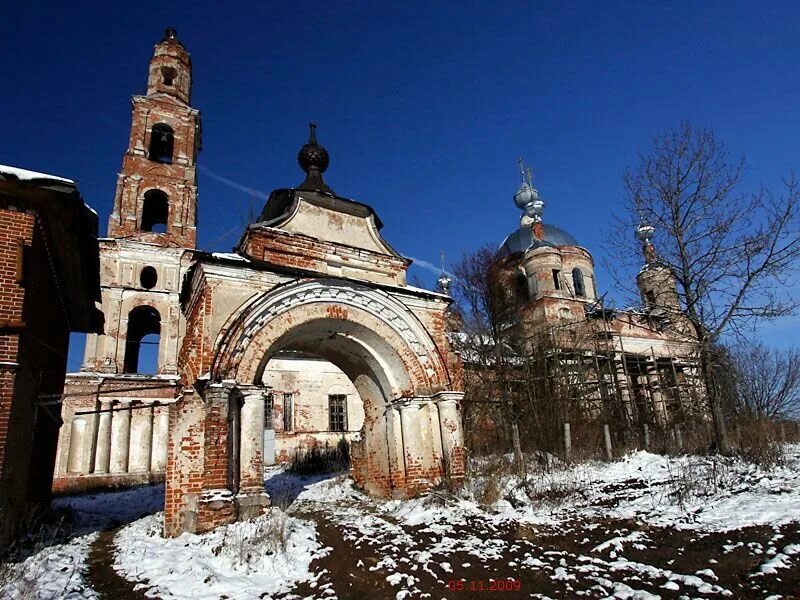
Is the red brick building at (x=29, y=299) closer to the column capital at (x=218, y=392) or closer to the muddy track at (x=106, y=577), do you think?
the muddy track at (x=106, y=577)

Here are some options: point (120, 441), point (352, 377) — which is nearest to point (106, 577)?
point (352, 377)

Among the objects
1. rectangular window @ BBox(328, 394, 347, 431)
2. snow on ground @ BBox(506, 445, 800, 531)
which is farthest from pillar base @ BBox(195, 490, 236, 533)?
rectangular window @ BBox(328, 394, 347, 431)

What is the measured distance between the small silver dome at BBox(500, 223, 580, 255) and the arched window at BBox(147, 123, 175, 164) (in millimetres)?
19411

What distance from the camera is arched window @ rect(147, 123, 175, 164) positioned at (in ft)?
79.2

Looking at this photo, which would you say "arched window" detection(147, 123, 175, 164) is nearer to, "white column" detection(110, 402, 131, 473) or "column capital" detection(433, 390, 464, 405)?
"white column" detection(110, 402, 131, 473)

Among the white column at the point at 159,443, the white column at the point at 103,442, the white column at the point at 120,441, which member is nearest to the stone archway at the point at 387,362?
the white column at the point at 159,443

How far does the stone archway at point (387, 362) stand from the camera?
9945 millimetres

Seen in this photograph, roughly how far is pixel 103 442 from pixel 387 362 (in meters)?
13.2

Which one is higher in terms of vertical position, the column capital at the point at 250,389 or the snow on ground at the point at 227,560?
the column capital at the point at 250,389

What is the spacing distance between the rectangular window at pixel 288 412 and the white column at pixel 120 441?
20.1 ft

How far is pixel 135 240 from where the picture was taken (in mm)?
21516

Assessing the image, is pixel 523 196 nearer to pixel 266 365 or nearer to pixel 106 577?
pixel 266 365

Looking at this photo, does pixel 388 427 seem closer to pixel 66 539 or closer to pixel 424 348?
pixel 424 348

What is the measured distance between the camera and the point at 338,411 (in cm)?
2377
